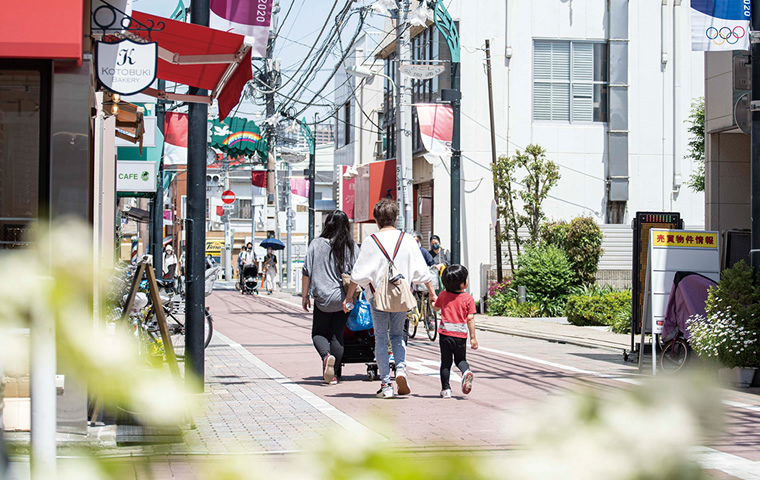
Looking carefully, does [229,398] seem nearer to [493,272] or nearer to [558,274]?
[558,274]

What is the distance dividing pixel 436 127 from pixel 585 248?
4869 millimetres

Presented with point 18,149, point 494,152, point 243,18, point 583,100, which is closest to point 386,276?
point 18,149

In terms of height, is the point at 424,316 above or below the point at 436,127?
below

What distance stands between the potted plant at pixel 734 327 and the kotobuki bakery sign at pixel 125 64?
5846mm

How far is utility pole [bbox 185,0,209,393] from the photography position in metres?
8.05

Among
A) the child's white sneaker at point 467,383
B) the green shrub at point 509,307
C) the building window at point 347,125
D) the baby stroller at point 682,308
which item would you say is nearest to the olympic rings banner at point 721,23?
the baby stroller at point 682,308

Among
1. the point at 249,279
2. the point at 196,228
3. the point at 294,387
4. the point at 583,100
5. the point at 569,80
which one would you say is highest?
the point at 569,80

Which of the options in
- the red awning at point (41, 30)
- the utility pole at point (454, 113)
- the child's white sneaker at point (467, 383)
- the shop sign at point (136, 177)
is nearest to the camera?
the red awning at point (41, 30)

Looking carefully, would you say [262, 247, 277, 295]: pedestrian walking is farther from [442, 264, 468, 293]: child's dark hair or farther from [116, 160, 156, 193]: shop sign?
[442, 264, 468, 293]: child's dark hair

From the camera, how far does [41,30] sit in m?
6.17

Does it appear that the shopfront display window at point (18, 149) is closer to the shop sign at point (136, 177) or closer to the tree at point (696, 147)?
the shop sign at point (136, 177)

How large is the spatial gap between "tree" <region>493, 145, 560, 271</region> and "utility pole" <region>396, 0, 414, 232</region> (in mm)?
4115

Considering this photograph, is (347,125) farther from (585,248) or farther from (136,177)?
(136,177)

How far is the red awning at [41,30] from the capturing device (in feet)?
20.2
